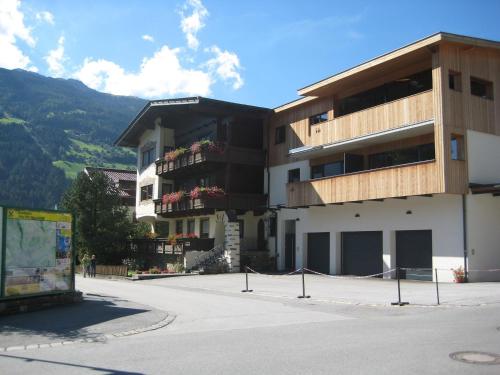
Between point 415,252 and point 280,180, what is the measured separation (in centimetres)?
1181

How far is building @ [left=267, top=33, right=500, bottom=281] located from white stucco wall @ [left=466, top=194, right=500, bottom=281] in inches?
1.8

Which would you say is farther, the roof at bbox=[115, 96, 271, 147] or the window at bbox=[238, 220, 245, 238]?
the window at bbox=[238, 220, 245, 238]

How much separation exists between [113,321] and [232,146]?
76.9 feet

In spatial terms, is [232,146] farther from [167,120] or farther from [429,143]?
[429,143]

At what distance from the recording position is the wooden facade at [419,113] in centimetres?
2343

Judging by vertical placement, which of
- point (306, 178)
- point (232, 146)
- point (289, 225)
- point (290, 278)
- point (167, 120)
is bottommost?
point (290, 278)

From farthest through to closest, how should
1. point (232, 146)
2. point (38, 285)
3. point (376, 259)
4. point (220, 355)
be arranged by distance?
point (232, 146), point (376, 259), point (38, 285), point (220, 355)

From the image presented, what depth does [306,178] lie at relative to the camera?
33.0 meters

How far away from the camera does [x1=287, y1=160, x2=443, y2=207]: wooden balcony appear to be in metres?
23.6

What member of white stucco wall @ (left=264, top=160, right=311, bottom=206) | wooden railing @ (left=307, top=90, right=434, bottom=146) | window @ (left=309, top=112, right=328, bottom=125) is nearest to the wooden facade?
wooden railing @ (left=307, top=90, right=434, bottom=146)

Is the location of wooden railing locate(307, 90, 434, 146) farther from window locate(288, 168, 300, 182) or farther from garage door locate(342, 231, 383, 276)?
garage door locate(342, 231, 383, 276)

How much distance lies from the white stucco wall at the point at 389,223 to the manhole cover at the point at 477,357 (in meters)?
15.7

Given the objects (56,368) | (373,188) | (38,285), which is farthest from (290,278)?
(56,368)

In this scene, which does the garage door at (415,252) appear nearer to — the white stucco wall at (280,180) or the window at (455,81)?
the window at (455,81)
